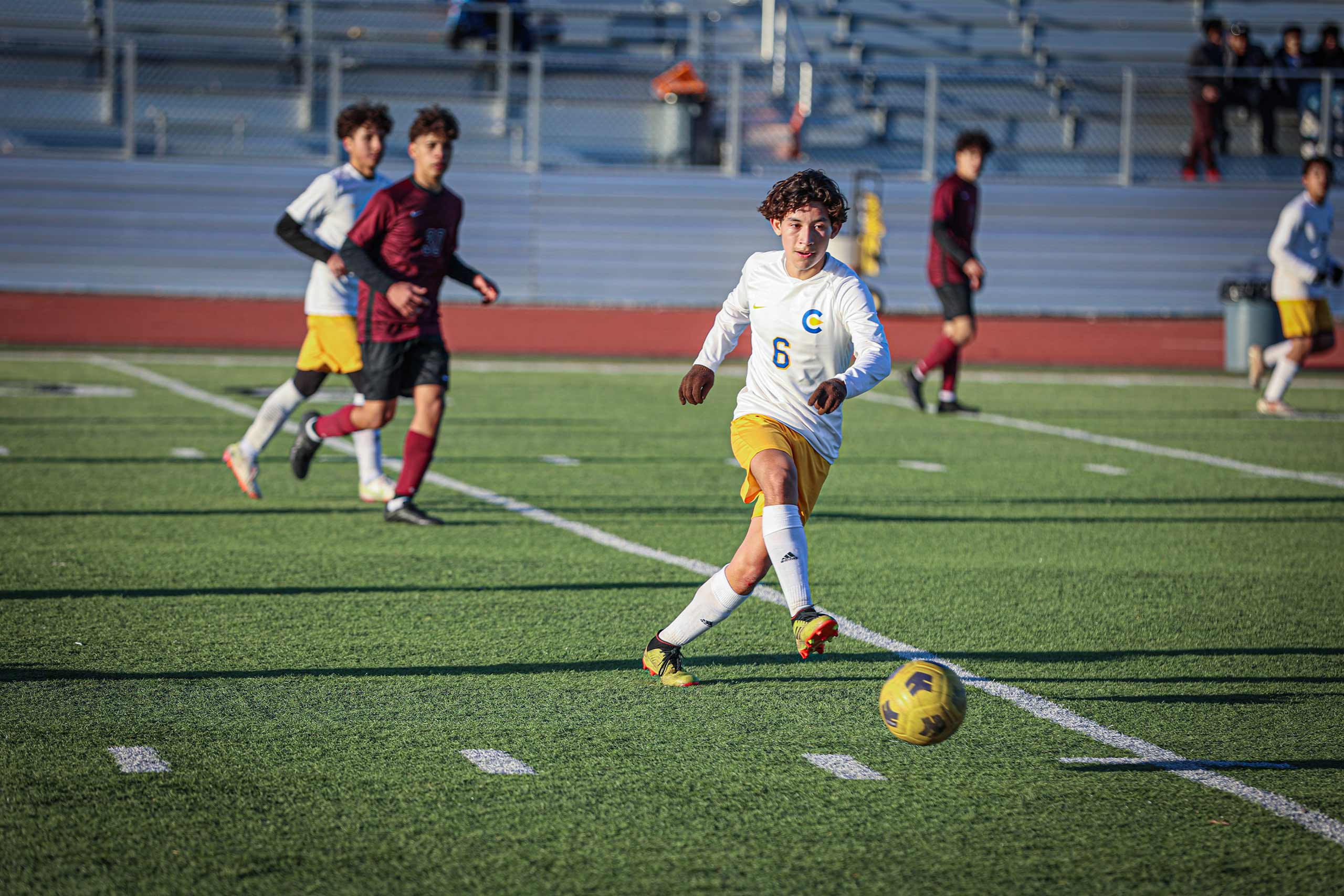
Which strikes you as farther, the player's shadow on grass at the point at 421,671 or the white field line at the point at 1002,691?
the player's shadow on grass at the point at 421,671

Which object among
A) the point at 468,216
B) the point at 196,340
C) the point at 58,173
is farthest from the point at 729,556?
the point at 58,173

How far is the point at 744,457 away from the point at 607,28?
2137 cm

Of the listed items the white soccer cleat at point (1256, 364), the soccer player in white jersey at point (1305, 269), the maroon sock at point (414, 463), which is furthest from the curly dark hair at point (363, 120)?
the white soccer cleat at point (1256, 364)

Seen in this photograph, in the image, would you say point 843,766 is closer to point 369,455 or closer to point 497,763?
point 497,763

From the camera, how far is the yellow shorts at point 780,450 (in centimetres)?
504

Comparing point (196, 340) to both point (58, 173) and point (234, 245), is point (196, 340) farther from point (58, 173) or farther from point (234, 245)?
point (58, 173)

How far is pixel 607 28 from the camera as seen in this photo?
2525 cm

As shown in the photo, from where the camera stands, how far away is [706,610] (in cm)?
502

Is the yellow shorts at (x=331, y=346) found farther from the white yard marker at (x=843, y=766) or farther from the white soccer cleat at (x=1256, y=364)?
the white soccer cleat at (x=1256, y=364)

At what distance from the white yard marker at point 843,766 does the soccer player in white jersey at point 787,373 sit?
56 centimetres

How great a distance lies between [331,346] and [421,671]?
3.97 metres

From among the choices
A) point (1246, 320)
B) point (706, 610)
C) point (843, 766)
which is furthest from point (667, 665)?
point (1246, 320)

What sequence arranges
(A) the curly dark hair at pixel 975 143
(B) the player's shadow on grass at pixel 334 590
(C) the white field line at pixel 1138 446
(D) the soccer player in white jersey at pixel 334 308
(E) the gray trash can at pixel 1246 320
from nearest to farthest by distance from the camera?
(B) the player's shadow on grass at pixel 334 590 < (D) the soccer player in white jersey at pixel 334 308 < (C) the white field line at pixel 1138 446 < (A) the curly dark hair at pixel 975 143 < (E) the gray trash can at pixel 1246 320

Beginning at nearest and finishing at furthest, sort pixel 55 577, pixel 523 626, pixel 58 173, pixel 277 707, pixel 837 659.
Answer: pixel 277 707, pixel 837 659, pixel 523 626, pixel 55 577, pixel 58 173
